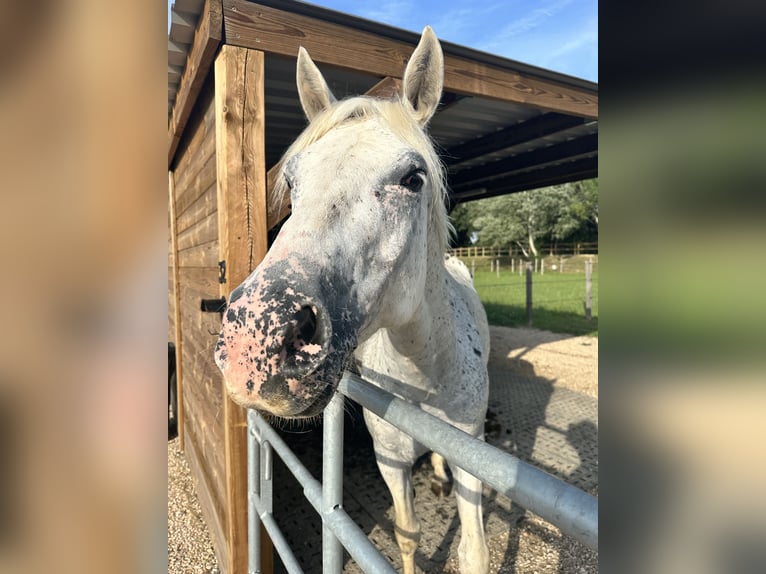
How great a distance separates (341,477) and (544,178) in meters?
5.67

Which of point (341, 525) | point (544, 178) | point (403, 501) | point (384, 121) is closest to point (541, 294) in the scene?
point (544, 178)

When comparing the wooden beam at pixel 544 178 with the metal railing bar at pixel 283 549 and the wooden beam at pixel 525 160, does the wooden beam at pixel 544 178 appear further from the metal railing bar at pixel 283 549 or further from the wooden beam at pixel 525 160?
the metal railing bar at pixel 283 549

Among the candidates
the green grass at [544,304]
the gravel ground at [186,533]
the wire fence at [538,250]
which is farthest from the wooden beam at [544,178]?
the wire fence at [538,250]

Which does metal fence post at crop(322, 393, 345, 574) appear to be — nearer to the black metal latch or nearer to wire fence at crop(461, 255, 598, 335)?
the black metal latch

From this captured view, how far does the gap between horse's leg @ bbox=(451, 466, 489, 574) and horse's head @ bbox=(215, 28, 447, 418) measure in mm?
1003

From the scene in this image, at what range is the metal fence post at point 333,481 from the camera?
122 cm

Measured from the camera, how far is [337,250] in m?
1.14

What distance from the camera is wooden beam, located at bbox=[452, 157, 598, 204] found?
5.35 metres

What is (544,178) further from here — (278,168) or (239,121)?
(239,121)
